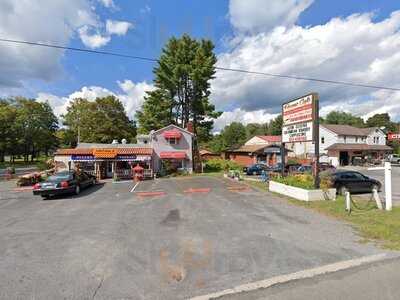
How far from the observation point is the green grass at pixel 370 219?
7121mm

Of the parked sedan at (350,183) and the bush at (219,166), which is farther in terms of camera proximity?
the bush at (219,166)

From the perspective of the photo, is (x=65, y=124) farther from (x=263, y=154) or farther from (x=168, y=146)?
(x=263, y=154)

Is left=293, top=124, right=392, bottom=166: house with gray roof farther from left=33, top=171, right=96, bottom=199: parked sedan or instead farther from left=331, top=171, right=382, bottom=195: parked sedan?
left=33, top=171, right=96, bottom=199: parked sedan

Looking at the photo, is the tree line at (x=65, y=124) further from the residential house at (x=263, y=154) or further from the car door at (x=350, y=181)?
the car door at (x=350, y=181)

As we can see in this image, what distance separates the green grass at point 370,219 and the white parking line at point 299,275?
1.22 meters

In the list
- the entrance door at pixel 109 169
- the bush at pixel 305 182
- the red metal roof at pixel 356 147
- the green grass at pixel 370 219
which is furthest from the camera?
the red metal roof at pixel 356 147

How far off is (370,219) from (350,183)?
23.9ft

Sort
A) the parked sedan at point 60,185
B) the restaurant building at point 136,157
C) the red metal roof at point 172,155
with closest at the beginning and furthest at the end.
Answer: the parked sedan at point 60,185 → the restaurant building at point 136,157 → the red metal roof at point 172,155

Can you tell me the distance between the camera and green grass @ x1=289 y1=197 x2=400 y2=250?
23.4ft

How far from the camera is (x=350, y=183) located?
15.8m

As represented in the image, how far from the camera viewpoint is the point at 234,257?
598 centimetres

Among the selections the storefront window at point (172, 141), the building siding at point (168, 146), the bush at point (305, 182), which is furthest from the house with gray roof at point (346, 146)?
the bush at point (305, 182)

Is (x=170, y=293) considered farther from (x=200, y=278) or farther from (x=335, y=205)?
(x=335, y=205)

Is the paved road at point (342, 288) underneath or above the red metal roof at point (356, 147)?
underneath
